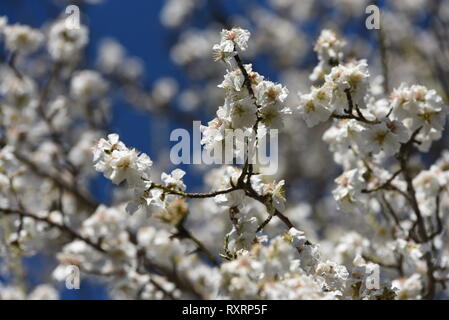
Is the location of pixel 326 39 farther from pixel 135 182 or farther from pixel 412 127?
pixel 135 182

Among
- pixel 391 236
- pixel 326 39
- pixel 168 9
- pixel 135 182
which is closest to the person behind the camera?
pixel 135 182

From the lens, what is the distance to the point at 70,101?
25.3ft

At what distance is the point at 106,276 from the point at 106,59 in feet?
26.9

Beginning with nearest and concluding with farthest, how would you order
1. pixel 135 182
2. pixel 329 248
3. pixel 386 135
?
1. pixel 135 182
2. pixel 386 135
3. pixel 329 248

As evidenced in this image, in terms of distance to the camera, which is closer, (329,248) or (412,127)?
(412,127)

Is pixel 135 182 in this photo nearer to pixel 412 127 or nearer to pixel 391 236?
pixel 412 127

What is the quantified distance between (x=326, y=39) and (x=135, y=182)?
1821 mm

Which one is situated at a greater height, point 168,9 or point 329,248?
point 168,9
